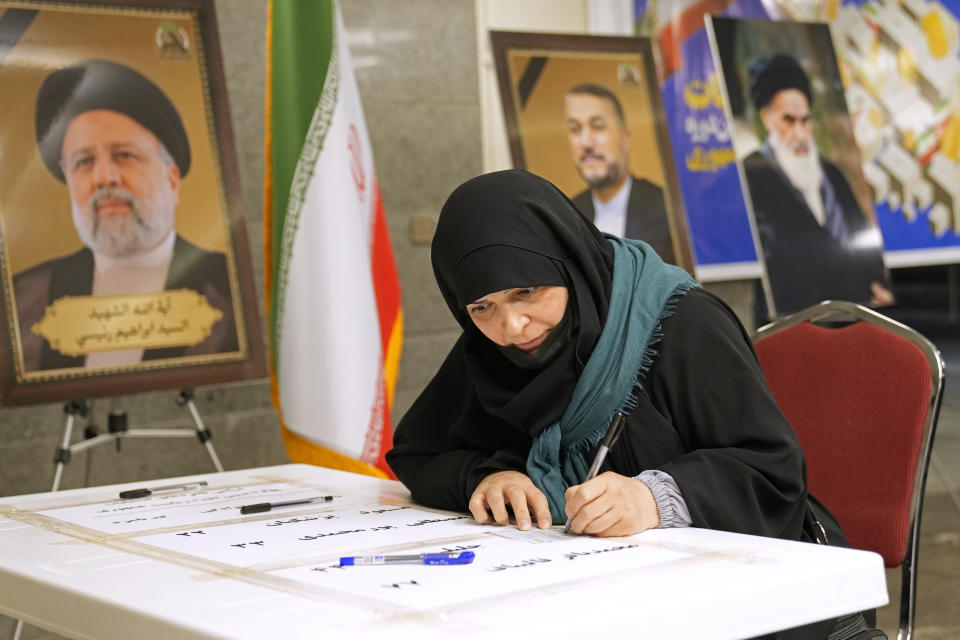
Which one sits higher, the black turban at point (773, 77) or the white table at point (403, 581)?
the black turban at point (773, 77)

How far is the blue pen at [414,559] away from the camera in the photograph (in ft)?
4.15

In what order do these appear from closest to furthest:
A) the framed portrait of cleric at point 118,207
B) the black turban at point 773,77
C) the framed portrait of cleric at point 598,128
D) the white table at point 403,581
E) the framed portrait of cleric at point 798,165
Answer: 1. the white table at point 403,581
2. the framed portrait of cleric at point 118,207
3. the framed portrait of cleric at point 598,128
4. the framed portrait of cleric at point 798,165
5. the black turban at point 773,77

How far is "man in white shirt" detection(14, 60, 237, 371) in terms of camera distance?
10.4 ft

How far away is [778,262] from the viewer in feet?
17.0

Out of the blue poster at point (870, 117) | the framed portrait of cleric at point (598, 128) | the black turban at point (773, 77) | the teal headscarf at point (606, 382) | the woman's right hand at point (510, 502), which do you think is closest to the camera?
the woman's right hand at point (510, 502)

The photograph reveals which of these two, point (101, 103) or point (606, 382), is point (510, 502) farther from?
point (101, 103)

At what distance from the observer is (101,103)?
3301 millimetres

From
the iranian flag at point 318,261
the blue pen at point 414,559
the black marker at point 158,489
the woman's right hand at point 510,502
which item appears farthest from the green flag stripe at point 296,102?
the blue pen at point 414,559

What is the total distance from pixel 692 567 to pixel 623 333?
0.53 meters

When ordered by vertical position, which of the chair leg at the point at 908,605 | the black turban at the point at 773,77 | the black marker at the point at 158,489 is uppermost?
the black turban at the point at 773,77

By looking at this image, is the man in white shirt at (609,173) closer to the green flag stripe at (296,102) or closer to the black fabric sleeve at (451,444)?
the green flag stripe at (296,102)

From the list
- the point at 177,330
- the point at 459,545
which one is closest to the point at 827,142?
the point at 177,330

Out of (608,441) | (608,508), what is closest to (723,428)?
(608,441)

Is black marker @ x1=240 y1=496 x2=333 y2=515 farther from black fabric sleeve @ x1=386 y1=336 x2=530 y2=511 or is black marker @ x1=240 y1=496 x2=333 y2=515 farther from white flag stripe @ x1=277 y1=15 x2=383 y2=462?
white flag stripe @ x1=277 y1=15 x2=383 y2=462
